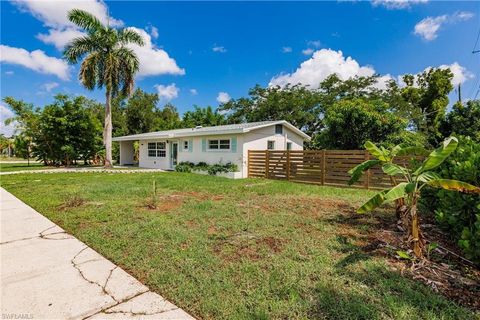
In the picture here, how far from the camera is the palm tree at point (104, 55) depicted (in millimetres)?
16766

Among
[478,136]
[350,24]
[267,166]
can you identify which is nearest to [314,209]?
[267,166]

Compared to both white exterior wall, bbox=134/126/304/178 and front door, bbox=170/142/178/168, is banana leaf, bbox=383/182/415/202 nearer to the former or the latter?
white exterior wall, bbox=134/126/304/178

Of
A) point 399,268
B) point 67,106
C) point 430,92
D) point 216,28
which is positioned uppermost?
point 216,28

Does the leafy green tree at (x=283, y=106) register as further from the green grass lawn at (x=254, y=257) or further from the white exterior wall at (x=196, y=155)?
the green grass lawn at (x=254, y=257)

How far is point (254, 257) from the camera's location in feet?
11.4

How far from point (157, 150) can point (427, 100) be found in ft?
83.3

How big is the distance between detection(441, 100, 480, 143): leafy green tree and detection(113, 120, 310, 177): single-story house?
465 inches

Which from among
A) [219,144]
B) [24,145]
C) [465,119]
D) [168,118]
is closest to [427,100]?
[465,119]

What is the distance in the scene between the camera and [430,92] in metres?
21.6

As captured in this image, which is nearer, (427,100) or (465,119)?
(465,119)

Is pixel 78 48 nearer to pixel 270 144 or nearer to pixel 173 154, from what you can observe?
pixel 173 154

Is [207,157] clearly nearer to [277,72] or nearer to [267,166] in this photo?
[267,166]

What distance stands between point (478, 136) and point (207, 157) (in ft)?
63.2

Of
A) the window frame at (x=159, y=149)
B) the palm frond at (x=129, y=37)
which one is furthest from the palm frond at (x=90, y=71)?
the window frame at (x=159, y=149)
